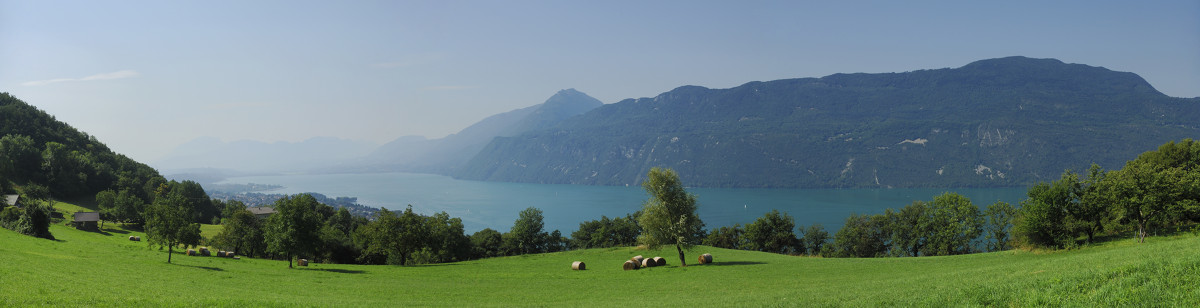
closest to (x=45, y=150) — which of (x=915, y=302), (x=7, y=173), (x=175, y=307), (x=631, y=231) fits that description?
(x=7, y=173)

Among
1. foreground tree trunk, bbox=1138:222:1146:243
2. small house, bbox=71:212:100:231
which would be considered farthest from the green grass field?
small house, bbox=71:212:100:231

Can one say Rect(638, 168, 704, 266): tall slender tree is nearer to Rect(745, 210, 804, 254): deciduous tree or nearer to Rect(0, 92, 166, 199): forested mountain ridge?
Rect(745, 210, 804, 254): deciduous tree

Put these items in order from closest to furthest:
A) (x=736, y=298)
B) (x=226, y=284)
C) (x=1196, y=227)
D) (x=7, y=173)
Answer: (x=736, y=298), (x=226, y=284), (x=1196, y=227), (x=7, y=173)

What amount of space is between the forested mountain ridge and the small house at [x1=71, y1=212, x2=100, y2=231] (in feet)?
68.5

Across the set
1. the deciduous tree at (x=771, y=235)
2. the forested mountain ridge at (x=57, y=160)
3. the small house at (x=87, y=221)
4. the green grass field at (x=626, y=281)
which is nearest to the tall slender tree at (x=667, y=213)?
the green grass field at (x=626, y=281)

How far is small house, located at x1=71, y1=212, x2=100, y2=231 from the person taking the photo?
59938mm

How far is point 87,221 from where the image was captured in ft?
199

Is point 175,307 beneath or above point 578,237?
above

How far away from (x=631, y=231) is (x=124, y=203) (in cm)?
7607

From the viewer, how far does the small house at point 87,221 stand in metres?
59.9

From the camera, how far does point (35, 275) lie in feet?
65.7

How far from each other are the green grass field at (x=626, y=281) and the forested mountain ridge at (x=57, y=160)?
4956 centimetres

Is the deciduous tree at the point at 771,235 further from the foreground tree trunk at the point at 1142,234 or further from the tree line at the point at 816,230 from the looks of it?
the foreground tree trunk at the point at 1142,234

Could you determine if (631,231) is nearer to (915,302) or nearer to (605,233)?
(605,233)
